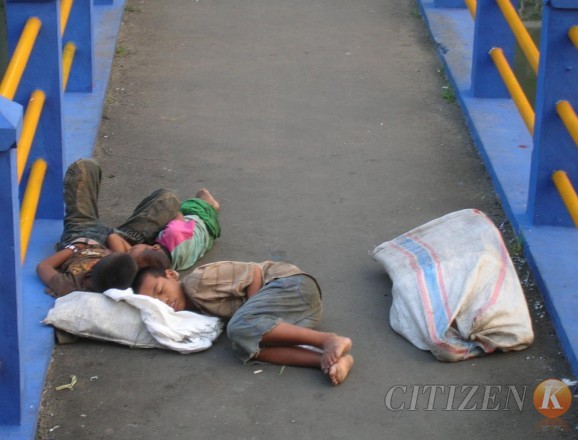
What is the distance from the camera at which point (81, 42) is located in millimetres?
5832

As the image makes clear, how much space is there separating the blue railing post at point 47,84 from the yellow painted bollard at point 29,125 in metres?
0.05

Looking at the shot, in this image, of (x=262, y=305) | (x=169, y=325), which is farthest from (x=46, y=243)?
(x=262, y=305)

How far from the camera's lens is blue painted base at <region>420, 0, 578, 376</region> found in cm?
401

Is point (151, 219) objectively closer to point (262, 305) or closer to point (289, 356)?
point (262, 305)

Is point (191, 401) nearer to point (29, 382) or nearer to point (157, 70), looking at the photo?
point (29, 382)

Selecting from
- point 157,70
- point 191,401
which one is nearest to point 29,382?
point 191,401

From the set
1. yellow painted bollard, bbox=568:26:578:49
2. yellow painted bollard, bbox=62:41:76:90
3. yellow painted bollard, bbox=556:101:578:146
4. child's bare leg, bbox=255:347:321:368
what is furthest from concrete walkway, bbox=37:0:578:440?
yellow painted bollard, bbox=568:26:578:49

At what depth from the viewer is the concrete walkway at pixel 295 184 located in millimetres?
3531

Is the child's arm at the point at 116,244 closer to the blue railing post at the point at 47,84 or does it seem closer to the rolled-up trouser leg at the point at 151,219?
the rolled-up trouser leg at the point at 151,219

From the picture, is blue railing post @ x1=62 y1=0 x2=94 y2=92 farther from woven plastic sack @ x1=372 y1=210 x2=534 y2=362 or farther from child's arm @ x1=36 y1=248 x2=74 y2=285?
woven plastic sack @ x1=372 y1=210 x2=534 y2=362

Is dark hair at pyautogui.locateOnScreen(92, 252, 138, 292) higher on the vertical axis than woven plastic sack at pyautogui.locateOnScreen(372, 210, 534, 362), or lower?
higher

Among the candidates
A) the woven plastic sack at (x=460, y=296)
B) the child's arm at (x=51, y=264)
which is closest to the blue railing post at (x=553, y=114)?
the woven plastic sack at (x=460, y=296)

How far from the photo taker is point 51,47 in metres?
4.47

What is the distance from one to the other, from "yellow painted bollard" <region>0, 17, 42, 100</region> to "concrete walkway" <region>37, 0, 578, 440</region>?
0.94 meters
